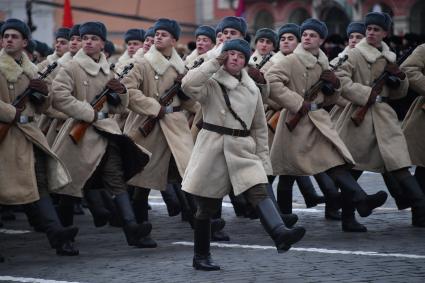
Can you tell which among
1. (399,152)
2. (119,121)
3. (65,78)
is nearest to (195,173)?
(65,78)

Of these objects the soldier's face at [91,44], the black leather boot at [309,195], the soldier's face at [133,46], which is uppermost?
the soldier's face at [91,44]

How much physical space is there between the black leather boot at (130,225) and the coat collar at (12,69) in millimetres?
1291

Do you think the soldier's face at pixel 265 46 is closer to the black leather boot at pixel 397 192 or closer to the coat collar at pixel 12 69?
the black leather boot at pixel 397 192

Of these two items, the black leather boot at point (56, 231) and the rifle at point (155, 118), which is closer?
the black leather boot at point (56, 231)

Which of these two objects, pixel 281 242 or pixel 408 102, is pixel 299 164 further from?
pixel 408 102

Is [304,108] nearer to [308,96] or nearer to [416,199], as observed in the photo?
[308,96]

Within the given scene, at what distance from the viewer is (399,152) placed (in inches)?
496

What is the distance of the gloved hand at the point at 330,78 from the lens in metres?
12.4

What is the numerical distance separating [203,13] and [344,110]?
43.6 metres

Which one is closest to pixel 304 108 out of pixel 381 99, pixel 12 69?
pixel 381 99

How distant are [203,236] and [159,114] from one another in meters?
2.48

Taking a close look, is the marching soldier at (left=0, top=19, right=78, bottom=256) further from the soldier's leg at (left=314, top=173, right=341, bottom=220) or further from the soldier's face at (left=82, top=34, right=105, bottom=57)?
the soldier's leg at (left=314, top=173, right=341, bottom=220)

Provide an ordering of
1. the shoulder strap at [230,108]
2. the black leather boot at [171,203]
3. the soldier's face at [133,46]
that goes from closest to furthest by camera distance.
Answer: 1. the shoulder strap at [230,108]
2. the black leather boot at [171,203]
3. the soldier's face at [133,46]

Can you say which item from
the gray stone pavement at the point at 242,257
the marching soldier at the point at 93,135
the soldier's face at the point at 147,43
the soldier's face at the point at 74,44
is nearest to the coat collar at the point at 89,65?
the marching soldier at the point at 93,135
